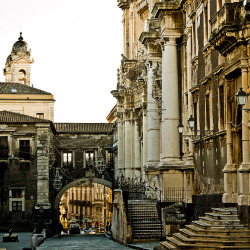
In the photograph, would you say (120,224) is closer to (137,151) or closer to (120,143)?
(137,151)

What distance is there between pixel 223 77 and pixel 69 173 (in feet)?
160

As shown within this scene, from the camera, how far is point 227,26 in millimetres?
21234

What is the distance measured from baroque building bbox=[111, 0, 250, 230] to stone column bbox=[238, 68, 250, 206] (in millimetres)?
27

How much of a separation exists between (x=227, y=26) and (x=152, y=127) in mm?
21809

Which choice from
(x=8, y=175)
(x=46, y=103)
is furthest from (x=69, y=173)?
(x=46, y=103)

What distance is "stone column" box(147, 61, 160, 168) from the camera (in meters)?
41.5

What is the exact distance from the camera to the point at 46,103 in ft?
277

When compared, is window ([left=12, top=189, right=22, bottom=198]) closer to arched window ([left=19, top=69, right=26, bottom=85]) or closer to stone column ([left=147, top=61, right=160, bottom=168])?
stone column ([left=147, top=61, right=160, bottom=168])

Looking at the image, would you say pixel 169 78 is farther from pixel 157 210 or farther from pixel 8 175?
pixel 8 175

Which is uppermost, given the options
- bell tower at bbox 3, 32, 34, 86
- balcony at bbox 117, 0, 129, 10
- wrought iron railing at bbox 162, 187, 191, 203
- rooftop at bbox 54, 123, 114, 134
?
bell tower at bbox 3, 32, 34, 86

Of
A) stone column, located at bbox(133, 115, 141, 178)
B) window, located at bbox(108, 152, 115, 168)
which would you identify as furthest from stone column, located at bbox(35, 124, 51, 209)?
stone column, located at bbox(133, 115, 141, 178)

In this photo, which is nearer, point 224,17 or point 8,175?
point 224,17

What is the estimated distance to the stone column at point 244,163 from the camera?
2092 cm

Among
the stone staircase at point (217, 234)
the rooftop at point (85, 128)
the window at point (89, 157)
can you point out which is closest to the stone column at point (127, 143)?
the window at point (89, 157)
